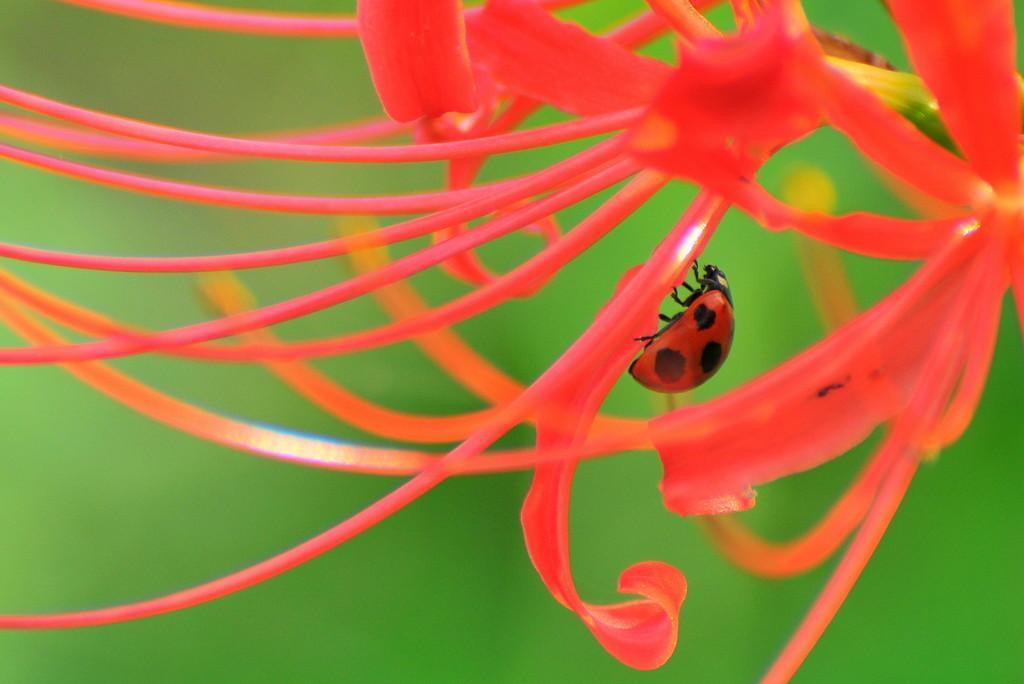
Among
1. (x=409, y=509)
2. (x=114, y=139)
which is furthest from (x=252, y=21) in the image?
(x=409, y=509)

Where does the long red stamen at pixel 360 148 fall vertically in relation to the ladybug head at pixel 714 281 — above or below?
below

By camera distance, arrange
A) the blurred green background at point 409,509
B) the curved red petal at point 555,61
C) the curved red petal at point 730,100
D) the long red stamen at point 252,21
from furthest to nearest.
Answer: the blurred green background at point 409,509 < the long red stamen at point 252,21 < the curved red petal at point 555,61 < the curved red petal at point 730,100

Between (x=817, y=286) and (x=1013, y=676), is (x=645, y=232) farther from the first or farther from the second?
(x=1013, y=676)

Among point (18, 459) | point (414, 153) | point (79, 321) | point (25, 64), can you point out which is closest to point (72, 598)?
point (18, 459)

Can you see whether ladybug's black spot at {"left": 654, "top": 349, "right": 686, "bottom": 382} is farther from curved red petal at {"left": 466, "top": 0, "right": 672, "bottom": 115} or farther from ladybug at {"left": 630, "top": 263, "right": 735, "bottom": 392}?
curved red petal at {"left": 466, "top": 0, "right": 672, "bottom": 115}

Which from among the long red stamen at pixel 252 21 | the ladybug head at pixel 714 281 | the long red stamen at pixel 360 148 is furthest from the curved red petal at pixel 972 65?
the ladybug head at pixel 714 281

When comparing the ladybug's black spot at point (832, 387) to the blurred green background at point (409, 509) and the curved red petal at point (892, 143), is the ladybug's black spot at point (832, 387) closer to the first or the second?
the curved red petal at point (892, 143)

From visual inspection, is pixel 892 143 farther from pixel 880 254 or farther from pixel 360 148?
pixel 360 148
